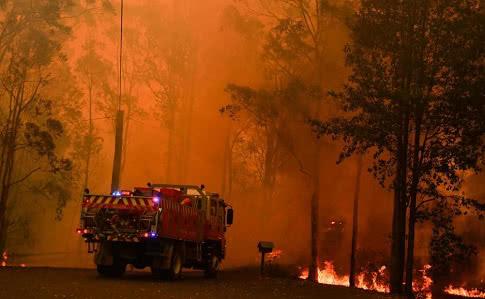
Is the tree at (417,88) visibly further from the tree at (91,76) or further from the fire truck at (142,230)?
the tree at (91,76)

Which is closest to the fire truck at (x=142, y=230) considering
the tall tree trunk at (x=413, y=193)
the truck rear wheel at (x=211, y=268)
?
the truck rear wheel at (x=211, y=268)

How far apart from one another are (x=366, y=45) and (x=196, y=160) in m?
30.1

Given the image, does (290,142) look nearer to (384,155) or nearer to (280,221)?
(384,155)

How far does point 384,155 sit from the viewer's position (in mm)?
29484

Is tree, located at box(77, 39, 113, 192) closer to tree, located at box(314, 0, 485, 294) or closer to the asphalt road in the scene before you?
the asphalt road

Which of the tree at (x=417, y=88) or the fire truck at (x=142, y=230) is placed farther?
the tree at (x=417, y=88)

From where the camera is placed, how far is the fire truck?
1527 centimetres

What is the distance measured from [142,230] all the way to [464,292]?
17538 millimetres

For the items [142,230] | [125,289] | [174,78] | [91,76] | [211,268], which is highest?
[174,78]

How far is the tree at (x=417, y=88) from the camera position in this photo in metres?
17.2

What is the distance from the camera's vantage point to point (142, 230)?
600 inches

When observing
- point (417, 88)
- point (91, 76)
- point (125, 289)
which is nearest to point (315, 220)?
point (417, 88)

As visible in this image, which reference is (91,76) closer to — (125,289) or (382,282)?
(382,282)

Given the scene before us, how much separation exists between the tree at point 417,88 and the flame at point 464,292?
995 centimetres
